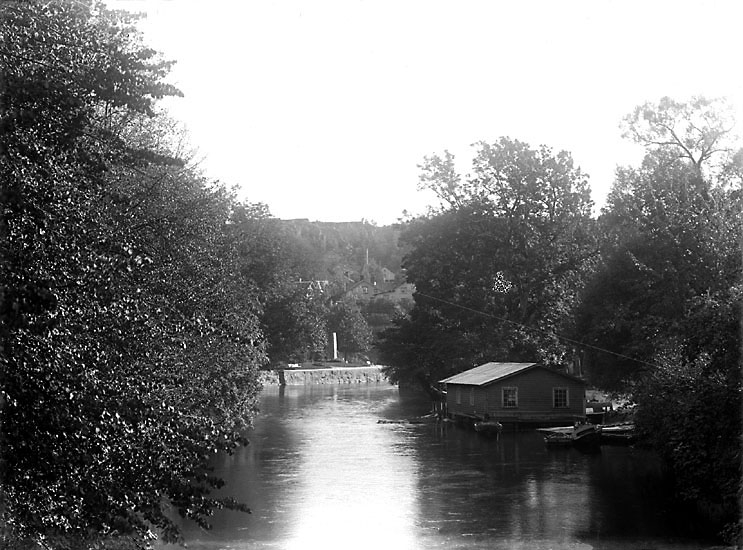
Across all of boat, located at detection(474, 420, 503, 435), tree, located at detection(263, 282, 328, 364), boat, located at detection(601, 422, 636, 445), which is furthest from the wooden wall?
tree, located at detection(263, 282, 328, 364)

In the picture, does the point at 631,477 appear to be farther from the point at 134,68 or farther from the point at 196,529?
the point at 134,68

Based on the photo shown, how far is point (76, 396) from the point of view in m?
12.4

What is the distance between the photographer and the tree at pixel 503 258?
229 ft

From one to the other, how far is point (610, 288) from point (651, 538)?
24610 millimetres

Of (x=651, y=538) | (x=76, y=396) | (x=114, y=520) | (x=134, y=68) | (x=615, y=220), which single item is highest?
(x=615, y=220)

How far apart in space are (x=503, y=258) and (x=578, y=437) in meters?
25.4

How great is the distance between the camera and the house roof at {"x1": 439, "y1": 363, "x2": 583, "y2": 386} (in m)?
57.5

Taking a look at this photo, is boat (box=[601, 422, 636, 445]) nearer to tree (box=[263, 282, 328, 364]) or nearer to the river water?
the river water

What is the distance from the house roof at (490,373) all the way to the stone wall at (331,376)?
44.0m

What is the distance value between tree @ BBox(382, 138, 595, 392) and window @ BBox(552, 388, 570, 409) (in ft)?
33.3

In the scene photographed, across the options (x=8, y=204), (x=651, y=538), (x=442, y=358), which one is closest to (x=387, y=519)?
(x=651, y=538)

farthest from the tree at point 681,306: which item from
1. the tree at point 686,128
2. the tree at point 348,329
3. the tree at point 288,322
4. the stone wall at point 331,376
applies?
the tree at point 348,329

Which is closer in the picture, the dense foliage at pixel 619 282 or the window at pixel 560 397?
the dense foliage at pixel 619 282

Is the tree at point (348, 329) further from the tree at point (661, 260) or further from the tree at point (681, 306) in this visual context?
the tree at point (661, 260)
